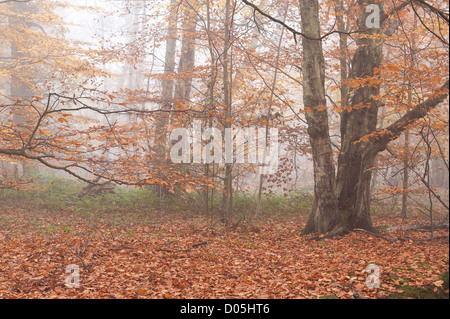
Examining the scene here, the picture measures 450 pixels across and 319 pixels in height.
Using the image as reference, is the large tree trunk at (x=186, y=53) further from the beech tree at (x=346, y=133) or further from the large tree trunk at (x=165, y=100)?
the beech tree at (x=346, y=133)

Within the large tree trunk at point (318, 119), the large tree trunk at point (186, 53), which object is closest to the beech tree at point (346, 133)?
the large tree trunk at point (318, 119)

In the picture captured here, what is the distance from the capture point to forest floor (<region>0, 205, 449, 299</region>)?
451 centimetres

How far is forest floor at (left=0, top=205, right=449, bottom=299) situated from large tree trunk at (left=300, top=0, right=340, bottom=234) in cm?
66

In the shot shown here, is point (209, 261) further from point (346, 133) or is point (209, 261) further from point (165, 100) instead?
point (165, 100)

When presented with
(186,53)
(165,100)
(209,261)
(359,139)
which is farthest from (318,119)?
(186,53)

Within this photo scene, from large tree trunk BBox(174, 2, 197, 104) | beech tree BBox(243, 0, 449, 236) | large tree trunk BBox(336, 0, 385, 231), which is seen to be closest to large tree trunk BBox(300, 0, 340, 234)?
beech tree BBox(243, 0, 449, 236)

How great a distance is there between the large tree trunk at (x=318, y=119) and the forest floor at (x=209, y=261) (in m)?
0.66

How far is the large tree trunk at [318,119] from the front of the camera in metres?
7.23

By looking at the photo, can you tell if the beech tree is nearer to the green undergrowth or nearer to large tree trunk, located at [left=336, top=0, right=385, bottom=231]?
large tree trunk, located at [left=336, top=0, right=385, bottom=231]

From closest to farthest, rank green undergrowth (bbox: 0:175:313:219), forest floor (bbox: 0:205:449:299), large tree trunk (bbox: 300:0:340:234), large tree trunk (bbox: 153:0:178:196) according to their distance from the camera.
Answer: forest floor (bbox: 0:205:449:299)
large tree trunk (bbox: 300:0:340:234)
large tree trunk (bbox: 153:0:178:196)
green undergrowth (bbox: 0:175:313:219)

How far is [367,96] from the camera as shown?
287 inches

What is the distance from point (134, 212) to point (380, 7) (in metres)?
9.13

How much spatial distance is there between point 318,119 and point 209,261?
367 centimetres

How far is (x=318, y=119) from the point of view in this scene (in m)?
7.26
